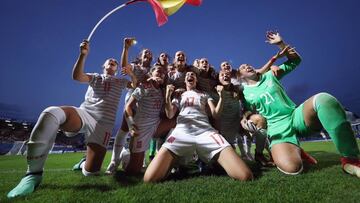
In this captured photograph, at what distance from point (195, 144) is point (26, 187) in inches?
98.1

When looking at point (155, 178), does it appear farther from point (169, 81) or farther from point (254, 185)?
point (169, 81)

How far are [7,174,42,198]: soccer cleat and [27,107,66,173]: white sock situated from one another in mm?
97

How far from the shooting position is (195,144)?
406 cm

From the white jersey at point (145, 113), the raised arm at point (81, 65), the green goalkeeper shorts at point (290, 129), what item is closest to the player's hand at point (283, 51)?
the green goalkeeper shorts at point (290, 129)

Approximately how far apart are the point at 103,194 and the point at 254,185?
2.01 meters

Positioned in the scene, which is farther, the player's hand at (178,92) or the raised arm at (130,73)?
the raised arm at (130,73)

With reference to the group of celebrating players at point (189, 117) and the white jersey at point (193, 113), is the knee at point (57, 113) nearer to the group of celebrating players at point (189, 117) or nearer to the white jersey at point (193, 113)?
the group of celebrating players at point (189, 117)

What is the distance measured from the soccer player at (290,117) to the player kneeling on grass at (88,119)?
8.71 ft

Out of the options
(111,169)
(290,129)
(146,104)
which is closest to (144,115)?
(146,104)

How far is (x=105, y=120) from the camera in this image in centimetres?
479

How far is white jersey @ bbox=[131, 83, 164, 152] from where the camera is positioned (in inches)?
207

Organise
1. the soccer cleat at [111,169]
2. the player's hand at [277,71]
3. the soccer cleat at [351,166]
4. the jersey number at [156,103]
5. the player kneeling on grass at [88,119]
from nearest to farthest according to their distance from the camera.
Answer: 1. the soccer cleat at [351,166]
2. the player kneeling on grass at [88,119]
3. the soccer cleat at [111,169]
4. the player's hand at [277,71]
5. the jersey number at [156,103]

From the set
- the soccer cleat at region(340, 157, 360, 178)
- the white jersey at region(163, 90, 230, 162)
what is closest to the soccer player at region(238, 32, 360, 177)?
the soccer cleat at region(340, 157, 360, 178)

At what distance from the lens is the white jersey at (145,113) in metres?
5.27
